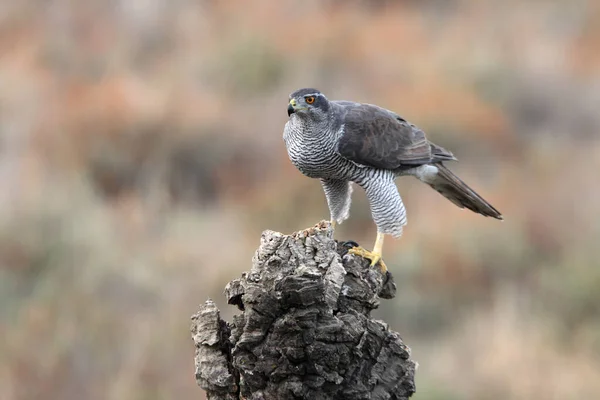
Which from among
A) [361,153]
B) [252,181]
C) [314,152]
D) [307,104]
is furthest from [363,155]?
[252,181]

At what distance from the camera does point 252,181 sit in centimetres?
1459

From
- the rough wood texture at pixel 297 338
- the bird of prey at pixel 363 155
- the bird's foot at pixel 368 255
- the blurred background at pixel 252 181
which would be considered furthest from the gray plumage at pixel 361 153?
the blurred background at pixel 252 181

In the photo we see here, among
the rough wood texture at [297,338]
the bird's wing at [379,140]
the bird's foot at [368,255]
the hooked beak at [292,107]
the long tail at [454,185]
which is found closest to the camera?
the rough wood texture at [297,338]

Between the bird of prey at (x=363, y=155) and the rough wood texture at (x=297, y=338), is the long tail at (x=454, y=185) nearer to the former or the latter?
the bird of prey at (x=363, y=155)

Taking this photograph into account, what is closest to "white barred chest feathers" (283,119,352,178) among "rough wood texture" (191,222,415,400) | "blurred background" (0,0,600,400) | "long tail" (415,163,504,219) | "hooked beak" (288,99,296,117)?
"hooked beak" (288,99,296,117)

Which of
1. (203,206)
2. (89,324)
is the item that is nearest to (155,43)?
(203,206)

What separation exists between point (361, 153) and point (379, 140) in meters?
0.22

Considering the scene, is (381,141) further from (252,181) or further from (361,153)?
(252,181)

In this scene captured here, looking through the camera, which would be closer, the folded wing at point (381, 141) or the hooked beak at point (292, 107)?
the hooked beak at point (292, 107)

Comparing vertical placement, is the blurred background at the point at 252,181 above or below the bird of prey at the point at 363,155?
above

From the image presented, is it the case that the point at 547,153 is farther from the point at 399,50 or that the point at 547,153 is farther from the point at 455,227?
the point at 399,50

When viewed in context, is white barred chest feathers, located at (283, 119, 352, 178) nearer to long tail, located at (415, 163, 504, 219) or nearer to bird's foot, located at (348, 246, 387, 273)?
bird's foot, located at (348, 246, 387, 273)

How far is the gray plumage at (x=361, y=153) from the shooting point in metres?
5.23

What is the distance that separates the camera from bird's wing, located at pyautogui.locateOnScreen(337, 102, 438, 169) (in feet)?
17.7
